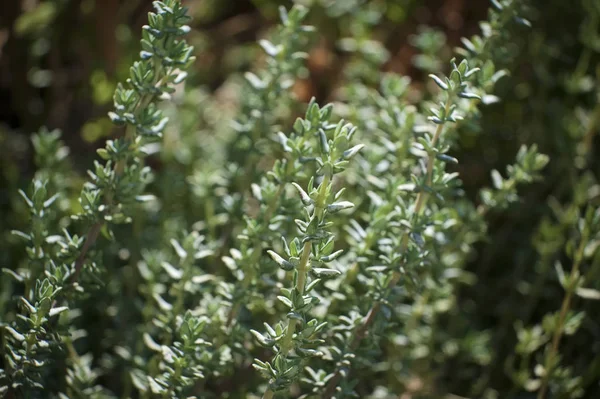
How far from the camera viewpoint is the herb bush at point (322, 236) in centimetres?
89

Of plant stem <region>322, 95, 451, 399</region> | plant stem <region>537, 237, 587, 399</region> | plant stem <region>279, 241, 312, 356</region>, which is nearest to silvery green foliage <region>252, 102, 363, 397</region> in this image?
plant stem <region>279, 241, 312, 356</region>

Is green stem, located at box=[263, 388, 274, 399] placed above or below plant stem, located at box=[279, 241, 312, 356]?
below

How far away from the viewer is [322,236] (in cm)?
77

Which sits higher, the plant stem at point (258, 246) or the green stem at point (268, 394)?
the plant stem at point (258, 246)

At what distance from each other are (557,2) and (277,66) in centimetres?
77

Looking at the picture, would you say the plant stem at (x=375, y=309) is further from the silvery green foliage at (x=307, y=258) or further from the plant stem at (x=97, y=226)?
the plant stem at (x=97, y=226)

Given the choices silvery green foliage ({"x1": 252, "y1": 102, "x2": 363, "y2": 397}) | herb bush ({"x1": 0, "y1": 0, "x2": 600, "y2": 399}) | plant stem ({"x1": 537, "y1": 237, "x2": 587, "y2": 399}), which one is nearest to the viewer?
silvery green foliage ({"x1": 252, "y1": 102, "x2": 363, "y2": 397})

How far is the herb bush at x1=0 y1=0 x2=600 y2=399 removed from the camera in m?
0.89

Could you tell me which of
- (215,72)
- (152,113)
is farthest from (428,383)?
(215,72)

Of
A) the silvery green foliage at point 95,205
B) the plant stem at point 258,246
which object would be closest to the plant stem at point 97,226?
the silvery green foliage at point 95,205

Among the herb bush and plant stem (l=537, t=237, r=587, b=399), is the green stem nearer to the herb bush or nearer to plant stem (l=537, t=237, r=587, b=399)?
the herb bush

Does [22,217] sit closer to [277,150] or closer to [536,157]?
[277,150]

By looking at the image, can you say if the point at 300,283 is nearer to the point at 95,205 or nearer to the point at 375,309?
the point at 375,309

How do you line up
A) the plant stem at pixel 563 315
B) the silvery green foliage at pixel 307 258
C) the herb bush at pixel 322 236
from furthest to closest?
the plant stem at pixel 563 315, the herb bush at pixel 322 236, the silvery green foliage at pixel 307 258
